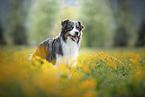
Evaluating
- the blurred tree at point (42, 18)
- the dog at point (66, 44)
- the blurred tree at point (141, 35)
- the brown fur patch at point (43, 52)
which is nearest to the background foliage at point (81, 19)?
the blurred tree at point (42, 18)

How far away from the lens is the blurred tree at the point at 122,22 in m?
23.8

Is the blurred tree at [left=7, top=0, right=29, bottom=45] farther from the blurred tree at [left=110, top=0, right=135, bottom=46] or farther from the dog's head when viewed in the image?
the dog's head

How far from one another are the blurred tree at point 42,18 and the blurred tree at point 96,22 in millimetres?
5030

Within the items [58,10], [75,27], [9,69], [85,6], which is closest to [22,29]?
[58,10]

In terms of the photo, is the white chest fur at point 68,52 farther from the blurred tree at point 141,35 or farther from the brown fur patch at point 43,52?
the blurred tree at point 141,35

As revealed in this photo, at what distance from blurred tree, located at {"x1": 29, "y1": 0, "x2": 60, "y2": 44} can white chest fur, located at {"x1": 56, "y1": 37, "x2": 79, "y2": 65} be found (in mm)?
20487

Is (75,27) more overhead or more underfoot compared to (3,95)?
more overhead

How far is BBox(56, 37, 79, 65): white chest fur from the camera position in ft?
13.7

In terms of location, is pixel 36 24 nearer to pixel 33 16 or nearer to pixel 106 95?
pixel 33 16

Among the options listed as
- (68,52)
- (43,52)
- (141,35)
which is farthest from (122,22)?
(68,52)

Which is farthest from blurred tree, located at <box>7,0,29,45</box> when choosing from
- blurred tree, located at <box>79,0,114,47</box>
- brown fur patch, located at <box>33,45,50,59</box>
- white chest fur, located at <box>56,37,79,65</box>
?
white chest fur, located at <box>56,37,79,65</box>

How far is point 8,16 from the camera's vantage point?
1005 inches

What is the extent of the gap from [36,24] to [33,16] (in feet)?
6.08

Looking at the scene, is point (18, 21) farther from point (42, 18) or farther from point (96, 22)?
point (96, 22)
